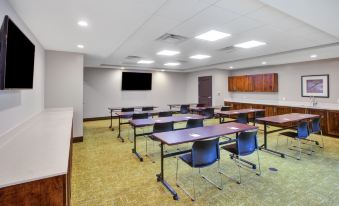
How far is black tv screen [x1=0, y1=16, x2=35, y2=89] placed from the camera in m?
1.74

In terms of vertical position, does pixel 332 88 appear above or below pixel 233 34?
below

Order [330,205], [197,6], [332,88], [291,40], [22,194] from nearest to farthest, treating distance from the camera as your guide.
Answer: [22,194]
[330,205]
[197,6]
[291,40]
[332,88]

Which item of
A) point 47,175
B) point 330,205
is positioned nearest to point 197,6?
point 47,175

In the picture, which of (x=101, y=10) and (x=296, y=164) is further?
(x=296, y=164)

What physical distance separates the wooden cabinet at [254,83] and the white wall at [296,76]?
0.91 feet

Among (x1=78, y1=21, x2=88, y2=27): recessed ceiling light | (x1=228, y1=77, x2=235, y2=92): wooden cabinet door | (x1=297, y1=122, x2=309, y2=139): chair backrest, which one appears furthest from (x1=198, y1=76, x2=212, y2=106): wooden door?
(x1=78, y1=21, x2=88, y2=27): recessed ceiling light

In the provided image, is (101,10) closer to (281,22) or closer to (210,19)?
(210,19)

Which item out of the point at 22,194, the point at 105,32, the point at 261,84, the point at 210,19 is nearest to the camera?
the point at 22,194

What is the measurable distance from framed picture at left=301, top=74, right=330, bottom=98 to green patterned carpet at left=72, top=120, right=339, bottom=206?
282 centimetres

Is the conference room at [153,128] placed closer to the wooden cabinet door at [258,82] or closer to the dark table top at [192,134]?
the dark table top at [192,134]

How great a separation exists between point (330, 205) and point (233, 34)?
319 centimetres

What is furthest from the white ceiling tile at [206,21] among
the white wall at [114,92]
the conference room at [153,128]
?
the white wall at [114,92]

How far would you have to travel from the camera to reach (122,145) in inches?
195

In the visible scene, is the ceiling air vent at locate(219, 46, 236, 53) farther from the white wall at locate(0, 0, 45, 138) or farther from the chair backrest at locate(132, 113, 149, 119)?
the white wall at locate(0, 0, 45, 138)
